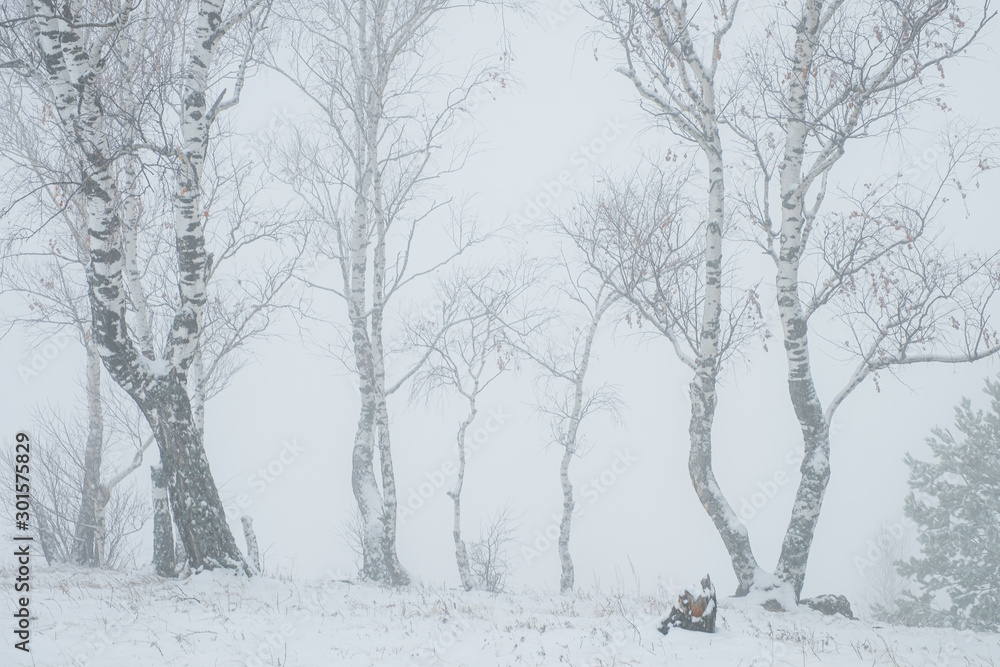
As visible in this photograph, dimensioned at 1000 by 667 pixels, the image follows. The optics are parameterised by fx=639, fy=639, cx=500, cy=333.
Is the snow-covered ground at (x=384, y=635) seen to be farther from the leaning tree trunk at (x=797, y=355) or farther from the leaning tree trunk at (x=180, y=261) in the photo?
the leaning tree trunk at (x=797, y=355)

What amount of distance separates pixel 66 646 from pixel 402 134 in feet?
32.8

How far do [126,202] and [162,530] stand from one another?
5.66 m

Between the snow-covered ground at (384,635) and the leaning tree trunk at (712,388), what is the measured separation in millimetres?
1617

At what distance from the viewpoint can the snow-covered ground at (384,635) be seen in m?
5.45

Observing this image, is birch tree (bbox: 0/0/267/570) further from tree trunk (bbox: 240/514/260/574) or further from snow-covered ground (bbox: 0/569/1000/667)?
tree trunk (bbox: 240/514/260/574)

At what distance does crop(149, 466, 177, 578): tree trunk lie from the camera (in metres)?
10.4

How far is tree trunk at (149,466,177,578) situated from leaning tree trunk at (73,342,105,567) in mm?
3920

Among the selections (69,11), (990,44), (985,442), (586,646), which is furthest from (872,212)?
(985,442)

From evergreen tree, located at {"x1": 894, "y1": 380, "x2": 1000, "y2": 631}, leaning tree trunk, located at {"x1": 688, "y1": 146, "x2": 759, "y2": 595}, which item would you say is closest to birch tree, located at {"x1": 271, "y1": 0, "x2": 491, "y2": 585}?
leaning tree trunk, located at {"x1": 688, "y1": 146, "x2": 759, "y2": 595}

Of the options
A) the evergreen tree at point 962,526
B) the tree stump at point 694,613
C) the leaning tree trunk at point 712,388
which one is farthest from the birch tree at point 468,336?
the evergreen tree at point 962,526

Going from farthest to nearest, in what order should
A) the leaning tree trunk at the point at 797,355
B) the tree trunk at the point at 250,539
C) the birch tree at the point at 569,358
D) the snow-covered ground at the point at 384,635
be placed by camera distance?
the birch tree at the point at 569,358
the tree trunk at the point at 250,539
the leaning tree trunk at the point at 797,355
the snow-covered ground at the point at 384,635

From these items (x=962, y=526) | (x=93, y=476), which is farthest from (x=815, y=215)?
(x=962, y=526)

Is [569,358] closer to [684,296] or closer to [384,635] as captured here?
[684,296]

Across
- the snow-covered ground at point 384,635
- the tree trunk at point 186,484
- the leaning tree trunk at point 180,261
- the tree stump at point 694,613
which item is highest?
the leaning tree trunk at point 180,261
